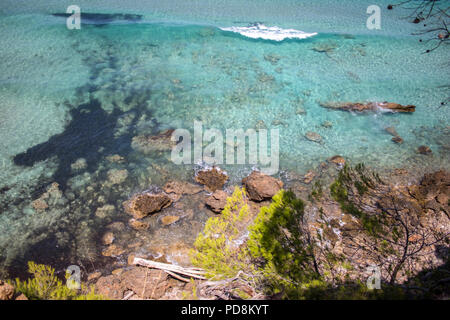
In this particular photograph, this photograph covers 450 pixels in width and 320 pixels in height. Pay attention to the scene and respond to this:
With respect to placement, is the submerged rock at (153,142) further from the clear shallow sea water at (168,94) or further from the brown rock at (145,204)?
the brown rock at (145,204)

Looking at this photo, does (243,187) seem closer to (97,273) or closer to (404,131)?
(97,273)

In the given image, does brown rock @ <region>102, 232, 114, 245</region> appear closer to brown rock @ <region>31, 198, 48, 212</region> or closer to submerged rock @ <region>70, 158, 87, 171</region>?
brown rock @ <region>31, 198, 48, 212</region>

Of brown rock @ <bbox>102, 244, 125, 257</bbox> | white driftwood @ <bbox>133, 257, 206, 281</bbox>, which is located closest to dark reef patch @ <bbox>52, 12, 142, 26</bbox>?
brown rock @ <bbox>102, 244, 125, 257</bbox>

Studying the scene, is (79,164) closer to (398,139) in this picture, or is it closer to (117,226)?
(117,226)

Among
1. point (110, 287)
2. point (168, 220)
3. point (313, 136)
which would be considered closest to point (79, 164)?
point (168, 220)

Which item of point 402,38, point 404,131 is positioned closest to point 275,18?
point 402,38

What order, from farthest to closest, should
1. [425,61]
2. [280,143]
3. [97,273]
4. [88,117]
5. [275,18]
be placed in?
[275,18]
[425,61]
[88,117]
[280,143]
[97,273]
